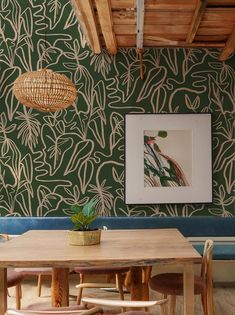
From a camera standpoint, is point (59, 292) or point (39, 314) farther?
point (59, 292)

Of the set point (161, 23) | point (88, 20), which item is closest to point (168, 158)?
point (161, 23)

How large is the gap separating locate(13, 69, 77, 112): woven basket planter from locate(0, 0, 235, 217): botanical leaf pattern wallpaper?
152 centimetres

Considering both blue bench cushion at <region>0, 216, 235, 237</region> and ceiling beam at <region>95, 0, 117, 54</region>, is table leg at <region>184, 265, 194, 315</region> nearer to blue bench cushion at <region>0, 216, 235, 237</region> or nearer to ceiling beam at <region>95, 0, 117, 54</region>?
ceiling beam at <region>95, 0, 117, 54</region>

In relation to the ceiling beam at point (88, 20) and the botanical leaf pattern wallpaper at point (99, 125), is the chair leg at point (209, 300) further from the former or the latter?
the ceiling beam at point (88, 20)

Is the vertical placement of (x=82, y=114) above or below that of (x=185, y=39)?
below

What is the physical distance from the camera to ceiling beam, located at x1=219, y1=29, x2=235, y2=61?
542cm

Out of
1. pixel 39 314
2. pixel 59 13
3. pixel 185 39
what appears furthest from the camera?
pixel 59 13

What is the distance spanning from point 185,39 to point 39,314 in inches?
172

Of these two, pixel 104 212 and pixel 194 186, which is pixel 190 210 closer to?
pixel 194 186

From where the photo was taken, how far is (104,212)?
19.6ft

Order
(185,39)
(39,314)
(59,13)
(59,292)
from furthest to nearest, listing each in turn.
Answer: (59,13), (185,39), (59,292), (39,314)

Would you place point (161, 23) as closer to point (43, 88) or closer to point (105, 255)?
point (43, 88)

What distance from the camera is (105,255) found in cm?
289

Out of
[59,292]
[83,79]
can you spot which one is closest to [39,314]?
[59,292]
